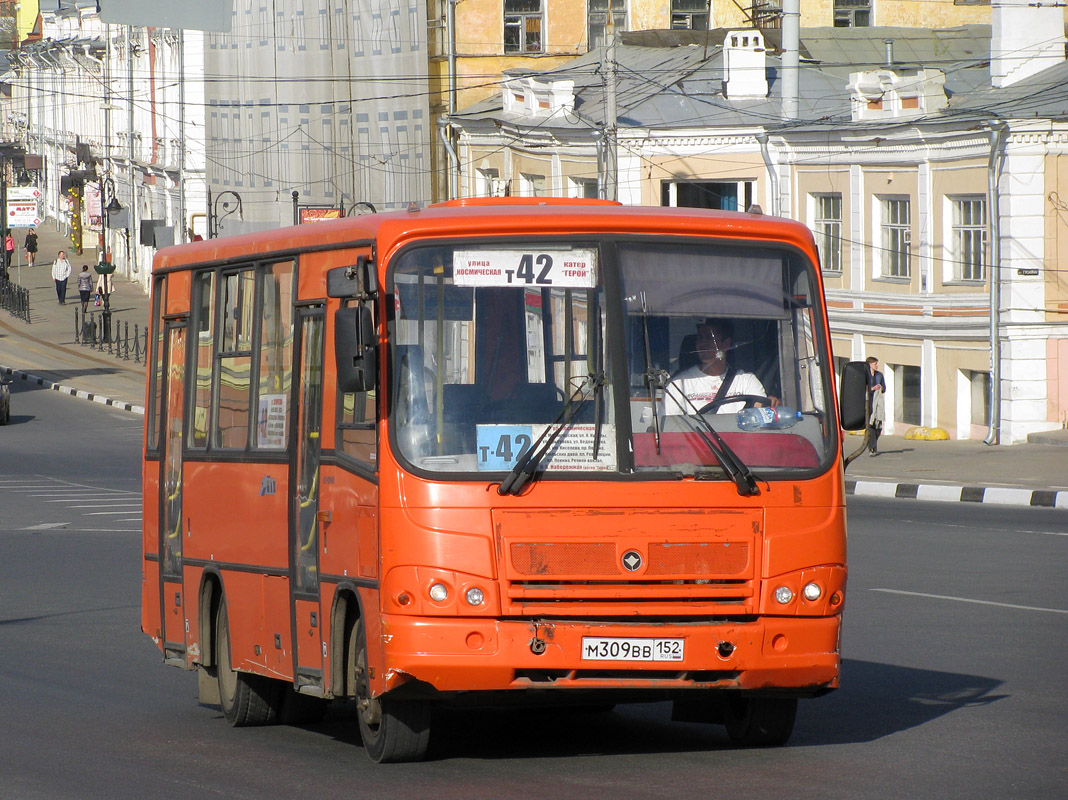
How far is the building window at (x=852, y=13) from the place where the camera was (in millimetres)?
52156

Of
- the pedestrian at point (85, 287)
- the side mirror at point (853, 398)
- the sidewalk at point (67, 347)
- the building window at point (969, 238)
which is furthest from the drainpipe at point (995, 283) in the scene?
the pedestrian at point (85, 287)

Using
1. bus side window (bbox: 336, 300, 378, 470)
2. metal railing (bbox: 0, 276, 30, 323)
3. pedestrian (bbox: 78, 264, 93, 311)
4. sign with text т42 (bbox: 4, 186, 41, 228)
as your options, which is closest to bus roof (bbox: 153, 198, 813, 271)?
bus side window (bbox: 336, 300, 378, 470)

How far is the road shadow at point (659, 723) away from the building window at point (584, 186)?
31.5 meters

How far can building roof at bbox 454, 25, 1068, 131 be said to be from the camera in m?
31.6

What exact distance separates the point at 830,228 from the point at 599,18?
73.6 feet

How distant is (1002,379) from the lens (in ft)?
97.1

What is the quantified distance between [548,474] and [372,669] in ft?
3.43

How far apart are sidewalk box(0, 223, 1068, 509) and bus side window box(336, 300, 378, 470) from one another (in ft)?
52.9

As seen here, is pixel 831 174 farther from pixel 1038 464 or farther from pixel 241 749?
pixel 241 749

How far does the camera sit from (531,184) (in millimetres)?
44156

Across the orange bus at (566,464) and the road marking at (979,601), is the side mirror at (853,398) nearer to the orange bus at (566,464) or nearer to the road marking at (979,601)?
the orange bus at (566,464)

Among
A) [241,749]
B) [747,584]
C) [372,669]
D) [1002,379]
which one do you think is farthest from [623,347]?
[1002,379]

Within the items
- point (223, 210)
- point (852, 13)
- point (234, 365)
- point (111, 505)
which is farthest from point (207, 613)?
point (852, 13)

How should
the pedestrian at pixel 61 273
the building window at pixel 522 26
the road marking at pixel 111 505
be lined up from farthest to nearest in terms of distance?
the pedestrian at pixel 61 273, the building window at pixel 522 26, the road marking at pixel 111 505
